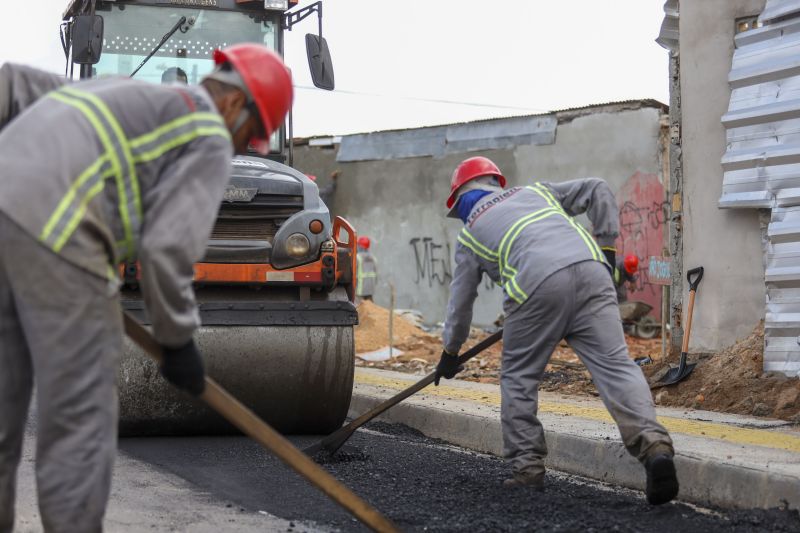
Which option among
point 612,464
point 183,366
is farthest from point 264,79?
point 612,464

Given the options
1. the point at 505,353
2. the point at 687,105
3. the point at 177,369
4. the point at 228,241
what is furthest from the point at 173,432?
the point at 687,105

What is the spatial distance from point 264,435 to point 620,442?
310cm

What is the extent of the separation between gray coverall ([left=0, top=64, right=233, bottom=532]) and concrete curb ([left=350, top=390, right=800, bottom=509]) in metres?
3.04

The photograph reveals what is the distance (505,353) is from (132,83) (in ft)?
9.45

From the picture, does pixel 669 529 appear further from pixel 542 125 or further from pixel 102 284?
pixel 542 125

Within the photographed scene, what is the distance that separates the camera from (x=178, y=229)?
3033 mm

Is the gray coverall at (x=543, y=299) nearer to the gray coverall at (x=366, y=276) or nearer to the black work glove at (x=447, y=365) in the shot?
the black work glove at (x=447, y=365)

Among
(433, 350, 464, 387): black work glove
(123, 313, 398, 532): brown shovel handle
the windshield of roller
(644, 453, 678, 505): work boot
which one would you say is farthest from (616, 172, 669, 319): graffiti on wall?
(123, 313, 398, 532): brown shovel handle

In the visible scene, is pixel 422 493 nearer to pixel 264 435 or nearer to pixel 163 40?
pixel 264 435

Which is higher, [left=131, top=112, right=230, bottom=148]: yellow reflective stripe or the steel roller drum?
[left=131, top=112, right=230, bottom=148]: yellow reflective stripe

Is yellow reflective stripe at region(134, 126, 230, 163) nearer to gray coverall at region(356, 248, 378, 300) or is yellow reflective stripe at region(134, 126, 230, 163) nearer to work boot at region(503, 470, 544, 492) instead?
work boot at region(503, 470, 544, 492)

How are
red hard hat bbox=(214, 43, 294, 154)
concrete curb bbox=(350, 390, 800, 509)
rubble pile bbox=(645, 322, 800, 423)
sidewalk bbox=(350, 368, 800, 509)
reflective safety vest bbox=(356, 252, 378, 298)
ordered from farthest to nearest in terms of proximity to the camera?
1. reflective safety vest bbox=(356, 252, 378, 298)
2. rubble pile bbox=(645, 322, 800, 423)
3. sidewalk bbox=(350, 368, 800, 509)
4. concrete curb bbox=(350, 390, 800, 509)
5. red hard hat bbox=(214, 43, 294, 154)

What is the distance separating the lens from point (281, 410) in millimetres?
7051

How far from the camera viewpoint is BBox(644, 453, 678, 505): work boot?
4824 mm
